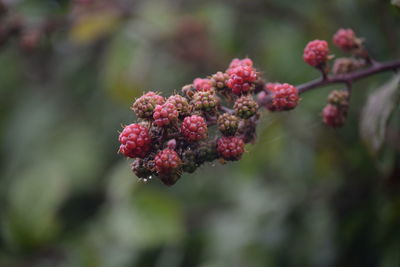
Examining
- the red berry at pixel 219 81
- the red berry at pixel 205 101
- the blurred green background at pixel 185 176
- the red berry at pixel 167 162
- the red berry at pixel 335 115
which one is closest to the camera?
the red berry at pixel 167 162

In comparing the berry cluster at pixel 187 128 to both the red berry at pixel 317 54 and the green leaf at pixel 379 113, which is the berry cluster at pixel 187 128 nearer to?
the red berry at pixel 317 54

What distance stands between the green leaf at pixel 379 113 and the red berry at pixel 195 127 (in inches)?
27.7

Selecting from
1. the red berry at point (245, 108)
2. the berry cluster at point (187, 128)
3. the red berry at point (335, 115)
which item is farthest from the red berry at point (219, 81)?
the red berry at point (335, 115)

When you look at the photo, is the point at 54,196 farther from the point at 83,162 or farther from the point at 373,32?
the point at 373,32

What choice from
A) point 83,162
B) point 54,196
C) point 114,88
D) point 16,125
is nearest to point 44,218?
point 54,196

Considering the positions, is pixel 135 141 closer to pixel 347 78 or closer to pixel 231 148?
pixel 231 148

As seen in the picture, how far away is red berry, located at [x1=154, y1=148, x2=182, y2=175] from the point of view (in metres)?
1.53

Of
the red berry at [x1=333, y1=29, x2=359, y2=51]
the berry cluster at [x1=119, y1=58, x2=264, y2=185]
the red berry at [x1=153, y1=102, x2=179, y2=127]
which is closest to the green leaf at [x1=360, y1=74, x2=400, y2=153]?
the red berry at [x1=333, y1=29, x2=359, y2=51]

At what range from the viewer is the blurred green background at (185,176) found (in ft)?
9.23

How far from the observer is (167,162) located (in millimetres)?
1528

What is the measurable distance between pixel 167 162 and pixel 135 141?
118mm

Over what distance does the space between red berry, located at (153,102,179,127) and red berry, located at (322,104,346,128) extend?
0.63 metres

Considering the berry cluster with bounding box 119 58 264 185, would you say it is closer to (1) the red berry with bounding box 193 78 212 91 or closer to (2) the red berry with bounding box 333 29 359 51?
(1) the red berry with bounding box 193 78 212 91

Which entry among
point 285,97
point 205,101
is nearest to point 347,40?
point 285,97
